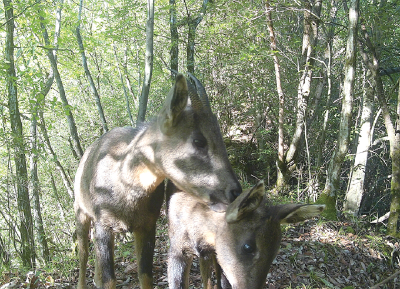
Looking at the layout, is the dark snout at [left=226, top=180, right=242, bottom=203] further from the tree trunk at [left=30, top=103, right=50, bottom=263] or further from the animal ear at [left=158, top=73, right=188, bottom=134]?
the tree trunk at [left=30, top=103, right=50, bottom=263]

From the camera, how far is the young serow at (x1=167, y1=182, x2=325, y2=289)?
294cm

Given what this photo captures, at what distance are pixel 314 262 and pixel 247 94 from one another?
740 centimetres

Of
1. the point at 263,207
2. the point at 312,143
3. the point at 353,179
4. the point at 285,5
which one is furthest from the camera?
the point at 312,143

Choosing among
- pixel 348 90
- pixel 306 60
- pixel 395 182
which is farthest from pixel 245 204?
pixel 306 60

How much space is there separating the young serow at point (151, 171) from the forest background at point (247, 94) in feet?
8.54

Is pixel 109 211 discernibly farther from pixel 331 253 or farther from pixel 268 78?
pixel 268 78

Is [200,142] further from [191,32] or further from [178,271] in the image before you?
[191,32]

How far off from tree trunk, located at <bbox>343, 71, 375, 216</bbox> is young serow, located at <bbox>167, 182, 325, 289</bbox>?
25.5 ft

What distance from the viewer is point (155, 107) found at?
495 inches

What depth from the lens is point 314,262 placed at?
6.39m

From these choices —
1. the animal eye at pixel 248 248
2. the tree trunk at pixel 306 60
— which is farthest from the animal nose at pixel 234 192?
the tree trunk at pixel 306 60

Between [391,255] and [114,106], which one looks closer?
[391,255]

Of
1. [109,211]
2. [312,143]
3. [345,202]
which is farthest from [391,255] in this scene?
[109,211]

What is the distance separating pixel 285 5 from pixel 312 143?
504 centimetres
